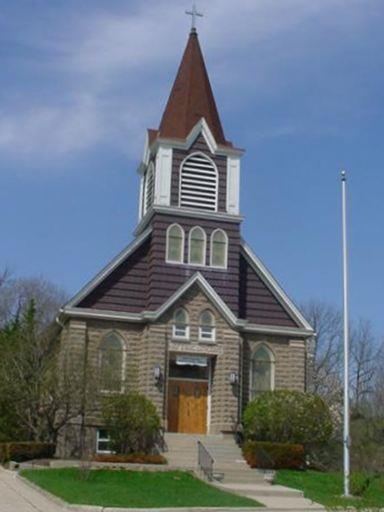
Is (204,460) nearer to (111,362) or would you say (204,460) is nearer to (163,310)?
(111,362)

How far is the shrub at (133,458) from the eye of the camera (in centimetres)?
2967

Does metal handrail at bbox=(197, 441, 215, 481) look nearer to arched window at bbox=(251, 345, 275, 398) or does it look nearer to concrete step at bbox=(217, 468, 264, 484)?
concrete step at bbox=(217, 468, 264, 484)

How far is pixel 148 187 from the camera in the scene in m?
38.0

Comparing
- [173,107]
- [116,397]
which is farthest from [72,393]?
[173,107]

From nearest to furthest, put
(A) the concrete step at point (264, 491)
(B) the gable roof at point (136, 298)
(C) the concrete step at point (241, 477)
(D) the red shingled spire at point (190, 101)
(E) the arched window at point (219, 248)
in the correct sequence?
(A) the concrete step at point (264, 491) → (C) the concrete step at point (241, 477) → (B) the gable roof at point (136, 298) → (E) the arched window at point (219, 248) → (D) the red shingled spire at point (190, 101)

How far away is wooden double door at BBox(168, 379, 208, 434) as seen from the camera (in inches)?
1369

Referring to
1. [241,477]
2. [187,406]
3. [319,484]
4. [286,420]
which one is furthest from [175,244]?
[319,484]

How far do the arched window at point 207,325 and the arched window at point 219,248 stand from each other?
6.88 feet

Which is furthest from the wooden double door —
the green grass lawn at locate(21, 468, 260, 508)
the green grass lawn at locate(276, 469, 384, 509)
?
the green grass lawn at locate(21, 468, 260, 508)

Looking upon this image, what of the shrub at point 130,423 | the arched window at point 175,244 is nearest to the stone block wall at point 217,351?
the arched window at point 175,244

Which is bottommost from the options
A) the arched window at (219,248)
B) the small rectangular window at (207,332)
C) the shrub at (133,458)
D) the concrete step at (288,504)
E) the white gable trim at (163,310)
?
the concrete step at (288,504)

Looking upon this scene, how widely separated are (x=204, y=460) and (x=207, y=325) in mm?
6164

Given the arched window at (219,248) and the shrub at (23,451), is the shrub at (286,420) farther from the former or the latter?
the shrub at (23,451)

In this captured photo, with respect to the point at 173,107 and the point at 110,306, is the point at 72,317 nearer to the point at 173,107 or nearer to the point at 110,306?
the point at 110,306
